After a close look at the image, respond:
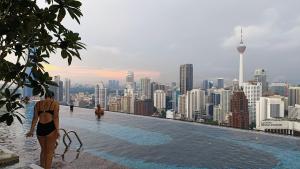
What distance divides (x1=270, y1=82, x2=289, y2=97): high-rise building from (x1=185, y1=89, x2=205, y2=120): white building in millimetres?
42930

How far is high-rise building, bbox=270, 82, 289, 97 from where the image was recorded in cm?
13575

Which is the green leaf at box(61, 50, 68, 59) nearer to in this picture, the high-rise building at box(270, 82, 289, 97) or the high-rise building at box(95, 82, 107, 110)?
the high-rise building at box(95, 82, 107, 110)

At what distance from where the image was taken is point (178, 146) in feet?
40.8

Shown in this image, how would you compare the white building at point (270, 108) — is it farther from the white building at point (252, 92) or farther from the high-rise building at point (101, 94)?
the high-rise building at point (101, 94)

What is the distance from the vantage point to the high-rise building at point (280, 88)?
136 meters

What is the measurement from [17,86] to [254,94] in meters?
126

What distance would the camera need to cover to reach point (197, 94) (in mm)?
108062

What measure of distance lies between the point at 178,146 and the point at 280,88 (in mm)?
138576

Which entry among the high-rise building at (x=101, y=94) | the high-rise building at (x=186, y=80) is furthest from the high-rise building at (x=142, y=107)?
the high-rise building at (x=186, y=80)

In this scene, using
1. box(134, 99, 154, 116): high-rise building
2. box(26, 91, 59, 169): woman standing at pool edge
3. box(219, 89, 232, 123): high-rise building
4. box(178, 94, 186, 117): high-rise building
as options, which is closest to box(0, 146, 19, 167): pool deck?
box(26, 91, 59, 169): woman standing at pool edge

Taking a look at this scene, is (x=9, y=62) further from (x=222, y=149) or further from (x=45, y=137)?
(x=222, y=149)

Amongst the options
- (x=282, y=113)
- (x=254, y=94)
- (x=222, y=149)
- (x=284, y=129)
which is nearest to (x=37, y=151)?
(x=222, y=149)

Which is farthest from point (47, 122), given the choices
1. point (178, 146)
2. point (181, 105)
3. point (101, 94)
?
point (181, 105)

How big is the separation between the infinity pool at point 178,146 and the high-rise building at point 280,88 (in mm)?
125665
